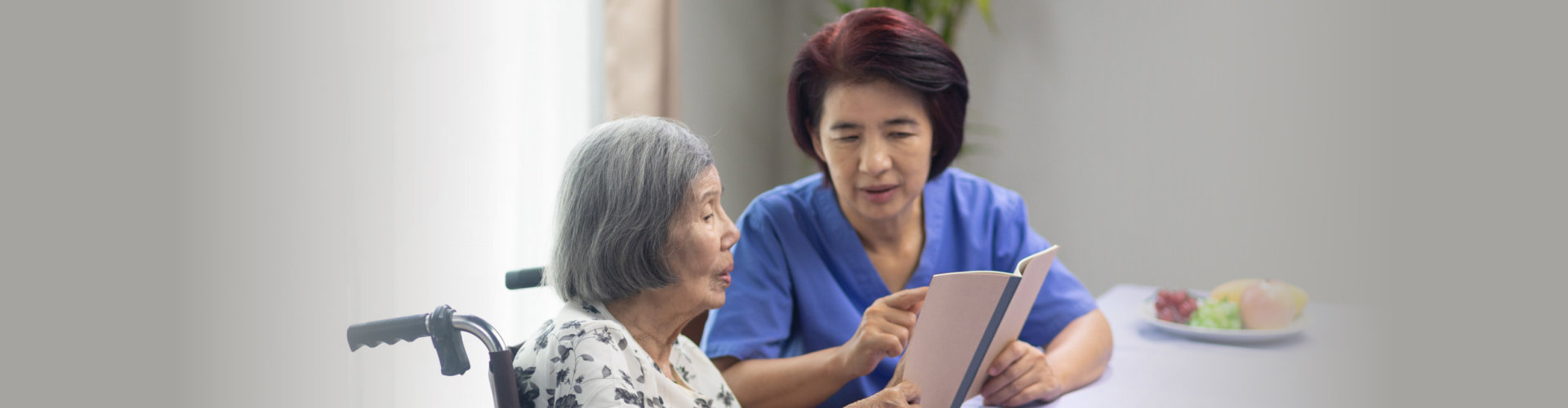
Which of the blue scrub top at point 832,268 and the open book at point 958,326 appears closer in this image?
the open book at point 958,326

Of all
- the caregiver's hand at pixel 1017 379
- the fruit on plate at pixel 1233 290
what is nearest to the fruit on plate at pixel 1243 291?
the fruit on plate at pixel 1233 290

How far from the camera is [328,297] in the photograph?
1.90m

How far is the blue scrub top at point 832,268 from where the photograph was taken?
147 centimetres

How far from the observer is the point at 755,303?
4.83ft

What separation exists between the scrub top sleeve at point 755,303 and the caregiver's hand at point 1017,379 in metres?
0.31

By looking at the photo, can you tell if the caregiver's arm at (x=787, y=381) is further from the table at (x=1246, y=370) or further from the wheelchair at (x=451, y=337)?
the wheelchair at (x=451, y=337)

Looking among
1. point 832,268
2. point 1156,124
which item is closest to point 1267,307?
point 832,268

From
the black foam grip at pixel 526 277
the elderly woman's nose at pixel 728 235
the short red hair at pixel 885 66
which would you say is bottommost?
the black foam grip at pixel 526 277

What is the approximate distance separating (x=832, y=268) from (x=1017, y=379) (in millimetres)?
367

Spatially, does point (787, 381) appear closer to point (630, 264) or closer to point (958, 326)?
point (958, 326)

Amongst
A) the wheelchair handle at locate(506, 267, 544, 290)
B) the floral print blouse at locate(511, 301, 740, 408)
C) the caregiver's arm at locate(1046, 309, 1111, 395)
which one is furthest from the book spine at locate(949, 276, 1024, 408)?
the wheelchair handle at locate(506, 267, 544, 290)

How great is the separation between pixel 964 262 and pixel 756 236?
1.18 feet

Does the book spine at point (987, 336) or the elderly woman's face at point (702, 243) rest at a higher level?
the elderly woman's face at point (702, 243)

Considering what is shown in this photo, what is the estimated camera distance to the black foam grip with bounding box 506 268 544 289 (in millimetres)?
1126
